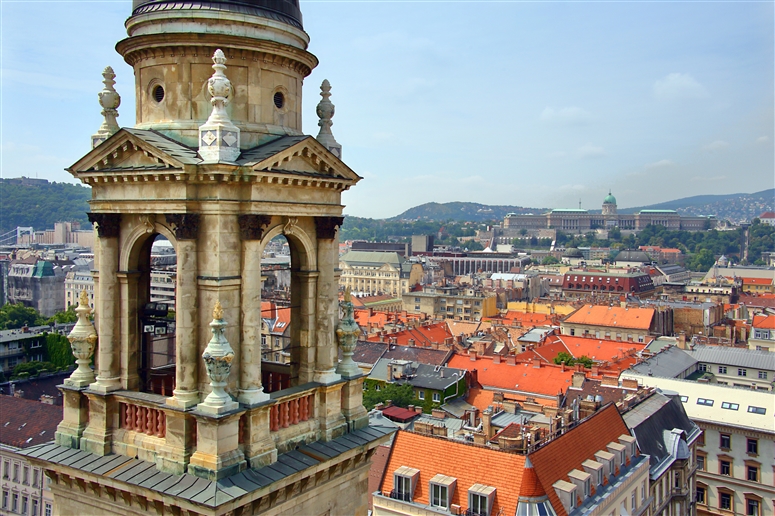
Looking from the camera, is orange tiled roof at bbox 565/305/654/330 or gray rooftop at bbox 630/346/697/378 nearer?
gray rooftop at bbox 630/346/697/378

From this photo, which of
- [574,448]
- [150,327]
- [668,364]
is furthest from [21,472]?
[668,364]

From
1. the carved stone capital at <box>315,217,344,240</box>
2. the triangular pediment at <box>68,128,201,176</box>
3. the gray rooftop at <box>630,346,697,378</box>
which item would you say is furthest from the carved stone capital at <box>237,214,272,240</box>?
the gray rooftop at <box>630,346,697,378</box>

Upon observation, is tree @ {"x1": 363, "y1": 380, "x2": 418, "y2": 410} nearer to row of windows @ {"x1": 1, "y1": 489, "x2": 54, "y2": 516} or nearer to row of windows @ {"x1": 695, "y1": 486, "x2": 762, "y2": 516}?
row of windows @ {"x1": 695, "y1": 486, "x2": 762, "y2": 516}

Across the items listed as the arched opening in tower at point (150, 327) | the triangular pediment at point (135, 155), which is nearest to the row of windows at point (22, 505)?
the arched opening in tower at point (150, 327)

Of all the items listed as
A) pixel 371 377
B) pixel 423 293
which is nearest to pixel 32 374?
pixel 371 377

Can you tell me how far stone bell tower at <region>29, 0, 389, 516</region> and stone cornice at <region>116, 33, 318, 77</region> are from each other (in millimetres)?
35

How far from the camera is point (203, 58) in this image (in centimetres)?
1420

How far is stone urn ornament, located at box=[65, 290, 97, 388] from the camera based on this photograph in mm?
14438

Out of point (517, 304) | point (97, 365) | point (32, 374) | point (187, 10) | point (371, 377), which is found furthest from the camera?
point (517, 304)

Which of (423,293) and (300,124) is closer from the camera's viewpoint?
(300,124)

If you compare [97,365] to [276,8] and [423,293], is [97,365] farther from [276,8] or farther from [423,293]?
[423,293]

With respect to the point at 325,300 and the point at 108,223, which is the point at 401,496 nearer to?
the point at 325,300

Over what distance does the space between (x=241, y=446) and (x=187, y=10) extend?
8238mm

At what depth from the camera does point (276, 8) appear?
48.2 ft
